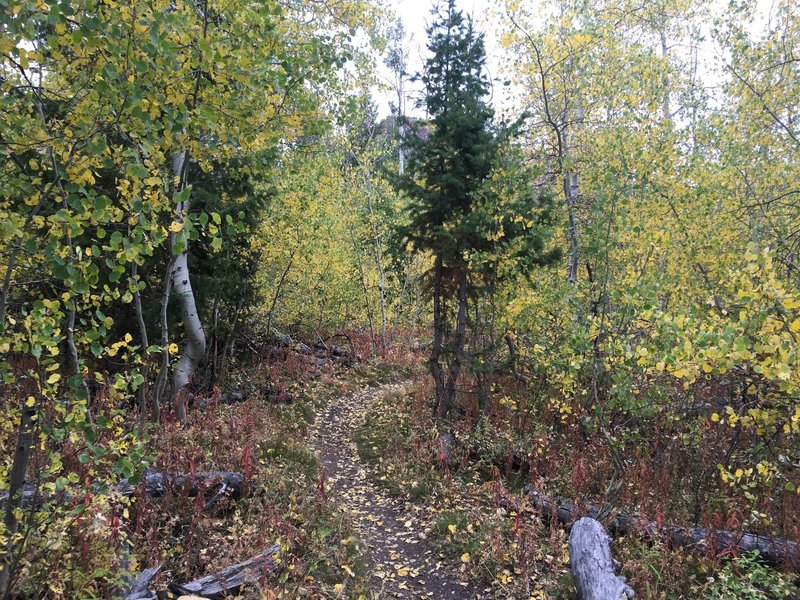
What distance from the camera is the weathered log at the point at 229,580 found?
3.79 m

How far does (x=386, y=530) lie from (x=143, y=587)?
3.05 metres

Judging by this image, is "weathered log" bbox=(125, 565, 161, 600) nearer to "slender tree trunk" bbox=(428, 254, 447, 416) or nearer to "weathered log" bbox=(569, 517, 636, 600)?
"weathered log" bbox=(569, 517, 636, 600)

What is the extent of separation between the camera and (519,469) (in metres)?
7.03

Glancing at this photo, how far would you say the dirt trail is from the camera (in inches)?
189

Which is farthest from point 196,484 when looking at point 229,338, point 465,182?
point 465,182

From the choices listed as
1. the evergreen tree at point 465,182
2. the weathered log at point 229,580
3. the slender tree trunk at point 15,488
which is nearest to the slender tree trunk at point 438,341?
the evergreen tree at point 465,182

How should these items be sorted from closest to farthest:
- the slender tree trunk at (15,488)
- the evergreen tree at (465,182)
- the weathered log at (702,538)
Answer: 1. the slender tree trunk at (15,488)
2. the weathered log at (702,538)
3. the evergreen tree at (465,182)

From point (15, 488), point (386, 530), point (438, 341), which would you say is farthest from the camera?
point (438, 341)

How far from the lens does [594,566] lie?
4.31 metres

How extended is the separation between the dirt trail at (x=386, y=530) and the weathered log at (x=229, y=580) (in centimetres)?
122

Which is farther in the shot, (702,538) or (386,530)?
(386,530)

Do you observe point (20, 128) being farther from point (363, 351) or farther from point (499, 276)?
point (363, 351)

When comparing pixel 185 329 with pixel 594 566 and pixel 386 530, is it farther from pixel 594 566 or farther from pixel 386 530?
pixel 594 566

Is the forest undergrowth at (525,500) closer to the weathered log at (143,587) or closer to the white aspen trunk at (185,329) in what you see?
the weathered log at (143,587)
